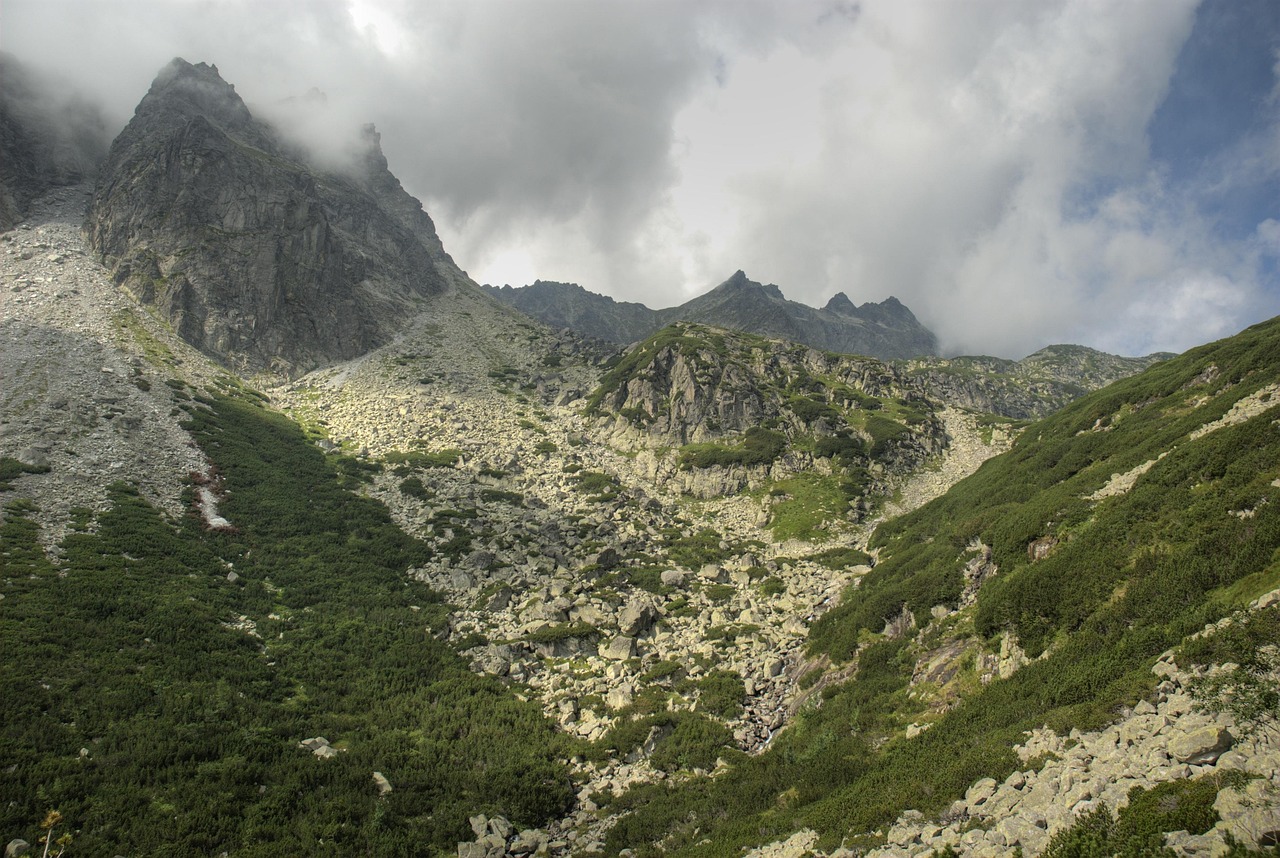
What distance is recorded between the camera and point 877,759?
17.1m

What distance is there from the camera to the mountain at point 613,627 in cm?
1255

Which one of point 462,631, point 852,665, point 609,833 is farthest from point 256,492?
point 852,665

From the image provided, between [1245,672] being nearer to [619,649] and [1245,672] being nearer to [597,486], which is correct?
[619,649]

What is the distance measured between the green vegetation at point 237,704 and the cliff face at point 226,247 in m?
56.3

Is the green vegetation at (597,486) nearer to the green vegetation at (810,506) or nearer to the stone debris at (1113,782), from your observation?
the green vegetation at (810,506)

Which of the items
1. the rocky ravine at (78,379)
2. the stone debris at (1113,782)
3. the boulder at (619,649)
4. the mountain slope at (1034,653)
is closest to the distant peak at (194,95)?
the rocky ravine at (78,379)

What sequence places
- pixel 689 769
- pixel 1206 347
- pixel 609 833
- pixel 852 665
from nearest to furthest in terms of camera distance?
pixel 609 833, pixel 689 769, pixel 852 665, pixel 1206 347

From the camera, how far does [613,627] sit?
1420 inches

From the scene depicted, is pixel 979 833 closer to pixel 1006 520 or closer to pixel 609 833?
pixel 609 833

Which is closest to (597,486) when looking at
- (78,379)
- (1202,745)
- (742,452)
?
(742,452)

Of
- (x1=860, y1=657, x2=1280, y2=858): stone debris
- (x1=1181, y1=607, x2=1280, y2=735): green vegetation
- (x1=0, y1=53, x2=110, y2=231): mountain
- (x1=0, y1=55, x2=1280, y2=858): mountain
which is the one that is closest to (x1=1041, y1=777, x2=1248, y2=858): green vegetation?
(x1=0, y1=55, x2=1280, y2=858): mountain

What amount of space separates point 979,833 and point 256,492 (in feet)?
174

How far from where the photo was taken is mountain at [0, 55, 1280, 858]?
12547 mm

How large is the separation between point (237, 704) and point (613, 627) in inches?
777
